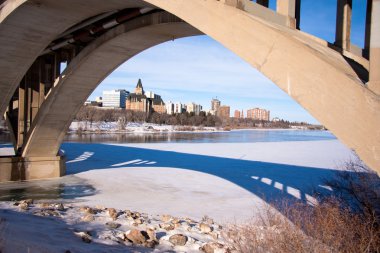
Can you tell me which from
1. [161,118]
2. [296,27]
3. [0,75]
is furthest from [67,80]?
[161,118]

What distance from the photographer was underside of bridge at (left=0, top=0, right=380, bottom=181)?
379cm

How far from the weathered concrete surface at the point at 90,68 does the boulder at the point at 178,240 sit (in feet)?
19.1

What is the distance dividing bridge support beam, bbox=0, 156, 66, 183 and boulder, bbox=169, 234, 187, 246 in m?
11.3

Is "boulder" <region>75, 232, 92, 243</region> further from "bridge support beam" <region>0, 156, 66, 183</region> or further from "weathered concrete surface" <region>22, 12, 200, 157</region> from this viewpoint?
"bridge support beam" <region>0, 156, 66, 183</region>

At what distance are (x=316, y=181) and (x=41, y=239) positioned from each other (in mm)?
13036

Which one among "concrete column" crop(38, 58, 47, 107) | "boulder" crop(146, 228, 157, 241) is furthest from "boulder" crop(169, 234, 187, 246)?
"concrete column" crop(38, 58, 47, 107)

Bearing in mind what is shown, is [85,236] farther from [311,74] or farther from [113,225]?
[311,74]

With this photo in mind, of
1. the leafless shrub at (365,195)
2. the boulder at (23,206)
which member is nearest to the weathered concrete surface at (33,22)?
the boulder at (23,206)

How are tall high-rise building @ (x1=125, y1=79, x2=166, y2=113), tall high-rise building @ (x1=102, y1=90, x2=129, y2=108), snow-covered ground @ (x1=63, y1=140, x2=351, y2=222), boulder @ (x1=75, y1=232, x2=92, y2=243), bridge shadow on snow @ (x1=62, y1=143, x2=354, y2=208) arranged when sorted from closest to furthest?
boulder @ (x1=75, y1=232, x2=92, y2=243) → snow-covered ground @ (x1=63, y1=140, x2=351, y2=222) → bridge shadow on snow @ (x1=62, y1=143, x2=354, y2=208) → tall high-rise building @ (x1=125, y1=79, x2=166, y2=113) → tall high-rise building @ (x1=102, y1=90, x2=129, y2=108)

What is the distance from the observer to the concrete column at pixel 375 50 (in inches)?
146

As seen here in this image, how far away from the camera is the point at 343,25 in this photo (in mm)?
4922

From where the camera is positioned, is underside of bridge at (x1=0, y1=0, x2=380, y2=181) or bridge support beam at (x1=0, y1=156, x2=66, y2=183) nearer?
underside of bridge at (x1=0, y1=0, x2=380, y2=181)

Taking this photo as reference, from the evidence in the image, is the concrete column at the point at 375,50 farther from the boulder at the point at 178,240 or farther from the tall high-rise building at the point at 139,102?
the tall high-rise building at the point at 139,102

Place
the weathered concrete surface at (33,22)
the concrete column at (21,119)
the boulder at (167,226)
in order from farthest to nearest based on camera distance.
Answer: the concrete column at (21,119), the weathered concrete surface at (33,22), the boulder at (167,226)
